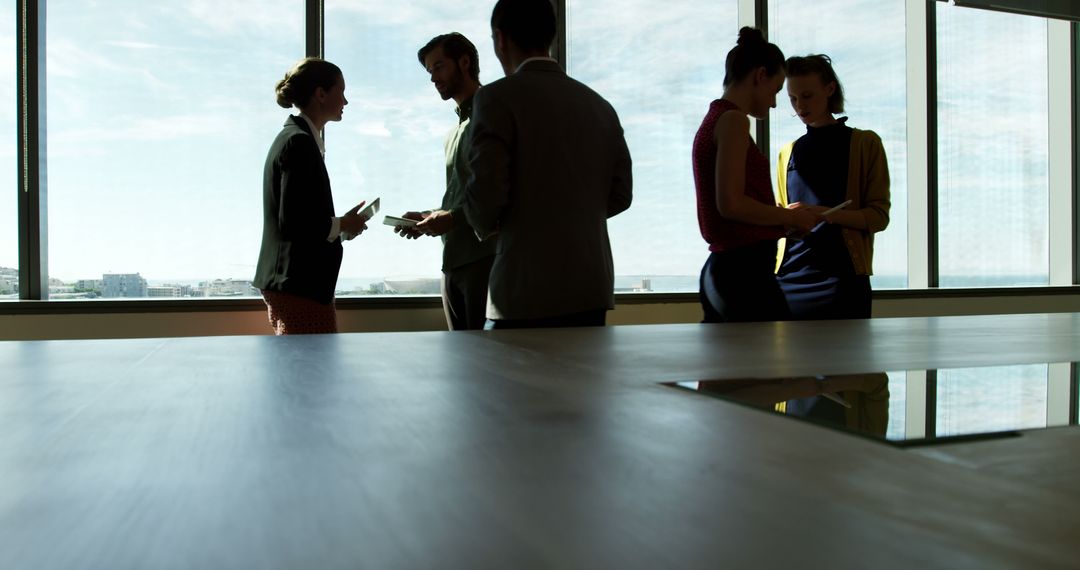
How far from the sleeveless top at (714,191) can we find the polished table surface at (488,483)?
56.4 inches

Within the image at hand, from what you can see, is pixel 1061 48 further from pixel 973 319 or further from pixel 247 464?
pixel 247 464

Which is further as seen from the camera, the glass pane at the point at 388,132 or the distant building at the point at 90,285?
the glass pane at the point at 388,132

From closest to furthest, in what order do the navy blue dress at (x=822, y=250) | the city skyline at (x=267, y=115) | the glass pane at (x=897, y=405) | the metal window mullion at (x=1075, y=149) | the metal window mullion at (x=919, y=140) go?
1. the glass pane at (x=897, y=405)
2. the navy blue dress at (x=822, y=250)
3. the city skyline at (x=267, y=115)
4. the metal window mullion at (x=919, y=140)
5. the metal window mullion at (x=1075, y=149)

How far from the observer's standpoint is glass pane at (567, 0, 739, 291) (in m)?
4.08

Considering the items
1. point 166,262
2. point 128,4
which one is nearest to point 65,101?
point 128,4

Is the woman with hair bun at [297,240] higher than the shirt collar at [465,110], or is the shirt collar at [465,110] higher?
the shirt collar at [465,110]

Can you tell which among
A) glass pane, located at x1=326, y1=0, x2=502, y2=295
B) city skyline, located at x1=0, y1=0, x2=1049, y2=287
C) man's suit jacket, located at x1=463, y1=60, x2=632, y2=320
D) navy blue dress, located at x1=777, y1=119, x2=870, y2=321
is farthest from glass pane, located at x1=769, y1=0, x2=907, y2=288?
man's suit jacket, located at x1=463, y1=60, x2=632, y2=320

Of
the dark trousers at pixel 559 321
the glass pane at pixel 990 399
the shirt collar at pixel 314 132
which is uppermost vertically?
the shirt collar at pixel 314 132

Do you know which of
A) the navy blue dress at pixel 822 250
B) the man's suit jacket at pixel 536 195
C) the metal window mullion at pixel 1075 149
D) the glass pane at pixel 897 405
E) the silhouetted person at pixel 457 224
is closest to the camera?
the glass pane at pixel 897 405

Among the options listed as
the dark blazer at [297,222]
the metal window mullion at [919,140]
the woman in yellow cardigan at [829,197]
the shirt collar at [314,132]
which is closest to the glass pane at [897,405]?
the woman in yellow cardigan at [829,197]

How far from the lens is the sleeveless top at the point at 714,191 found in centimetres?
185

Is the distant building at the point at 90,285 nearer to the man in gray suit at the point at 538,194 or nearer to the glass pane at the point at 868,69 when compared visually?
the man in gray suit at the point at 538,194

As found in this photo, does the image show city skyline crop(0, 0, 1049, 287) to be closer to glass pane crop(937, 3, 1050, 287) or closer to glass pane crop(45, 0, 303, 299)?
glass pane crop(45, 0, 303, 299)

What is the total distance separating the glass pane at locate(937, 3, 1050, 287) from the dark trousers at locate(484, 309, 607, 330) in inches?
149
